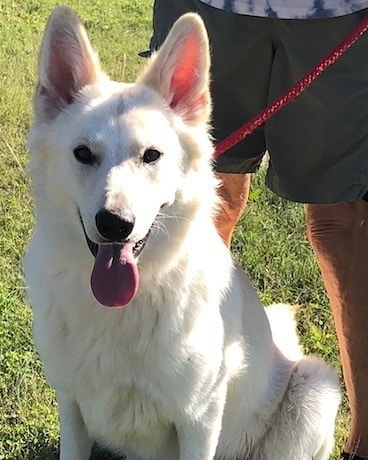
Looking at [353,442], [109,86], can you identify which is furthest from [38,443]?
[109,86]

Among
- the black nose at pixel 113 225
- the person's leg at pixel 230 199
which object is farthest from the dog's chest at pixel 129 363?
the person's leg at pixel 230 199

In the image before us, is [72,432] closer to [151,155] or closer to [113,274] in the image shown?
[113,274]

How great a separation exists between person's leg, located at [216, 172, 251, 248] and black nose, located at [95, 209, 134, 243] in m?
1.41

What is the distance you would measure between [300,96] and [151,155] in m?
0.79

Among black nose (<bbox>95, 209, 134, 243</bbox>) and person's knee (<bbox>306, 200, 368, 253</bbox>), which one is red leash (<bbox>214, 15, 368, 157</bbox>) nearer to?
person's knee (<bbox>306, 200, 368, 253</bbox>)

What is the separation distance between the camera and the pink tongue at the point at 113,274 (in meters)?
2.39

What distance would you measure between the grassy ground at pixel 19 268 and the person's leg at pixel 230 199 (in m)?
0.73

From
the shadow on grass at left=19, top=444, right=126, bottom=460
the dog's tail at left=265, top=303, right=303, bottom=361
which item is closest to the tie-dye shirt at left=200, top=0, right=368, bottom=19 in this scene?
the dog's tail at left=265, top=303, right=303, bottom=361

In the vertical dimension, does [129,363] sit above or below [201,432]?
above

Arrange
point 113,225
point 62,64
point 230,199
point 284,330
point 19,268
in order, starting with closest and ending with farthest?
point 113,225, point 62,64, point 284,330, point 230,199, point 19,268

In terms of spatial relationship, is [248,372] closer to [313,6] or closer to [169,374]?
[169,374]

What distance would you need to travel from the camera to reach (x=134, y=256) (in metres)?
2.43

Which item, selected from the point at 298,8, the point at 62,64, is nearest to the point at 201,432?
the point at 62,64

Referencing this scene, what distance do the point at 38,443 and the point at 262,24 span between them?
200 centimetres
